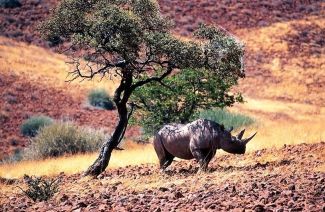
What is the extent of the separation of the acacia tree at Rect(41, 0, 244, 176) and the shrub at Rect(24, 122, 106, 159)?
9592 mm

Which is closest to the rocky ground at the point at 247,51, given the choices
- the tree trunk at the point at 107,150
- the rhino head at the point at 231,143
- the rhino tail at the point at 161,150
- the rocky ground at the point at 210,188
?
the tree trunk at the point at 107,150

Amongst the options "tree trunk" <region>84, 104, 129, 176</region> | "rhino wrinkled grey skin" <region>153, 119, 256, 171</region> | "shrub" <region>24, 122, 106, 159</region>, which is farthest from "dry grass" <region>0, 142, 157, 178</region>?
"rhino wrinkled grey skin" <region>153, 119, 256, 171</region>

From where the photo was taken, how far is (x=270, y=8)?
60438mm

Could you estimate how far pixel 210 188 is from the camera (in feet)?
29.0

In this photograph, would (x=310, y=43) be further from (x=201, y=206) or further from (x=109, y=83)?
(x=201, y=206)

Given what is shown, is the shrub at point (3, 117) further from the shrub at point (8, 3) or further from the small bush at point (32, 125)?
the shrub at point (8, 3)

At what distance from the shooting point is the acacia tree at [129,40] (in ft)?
41.5

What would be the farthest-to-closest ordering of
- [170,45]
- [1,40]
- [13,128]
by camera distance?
[1,40], [13,128], [170,45]

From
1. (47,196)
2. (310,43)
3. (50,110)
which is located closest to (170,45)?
(47,196)

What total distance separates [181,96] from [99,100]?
2088 cm

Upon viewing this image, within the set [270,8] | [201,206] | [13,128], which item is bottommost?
[13,128]

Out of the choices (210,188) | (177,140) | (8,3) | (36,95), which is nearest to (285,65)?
(36,95)

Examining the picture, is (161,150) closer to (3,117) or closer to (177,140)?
(177,140)

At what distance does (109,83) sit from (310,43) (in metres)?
20.0
